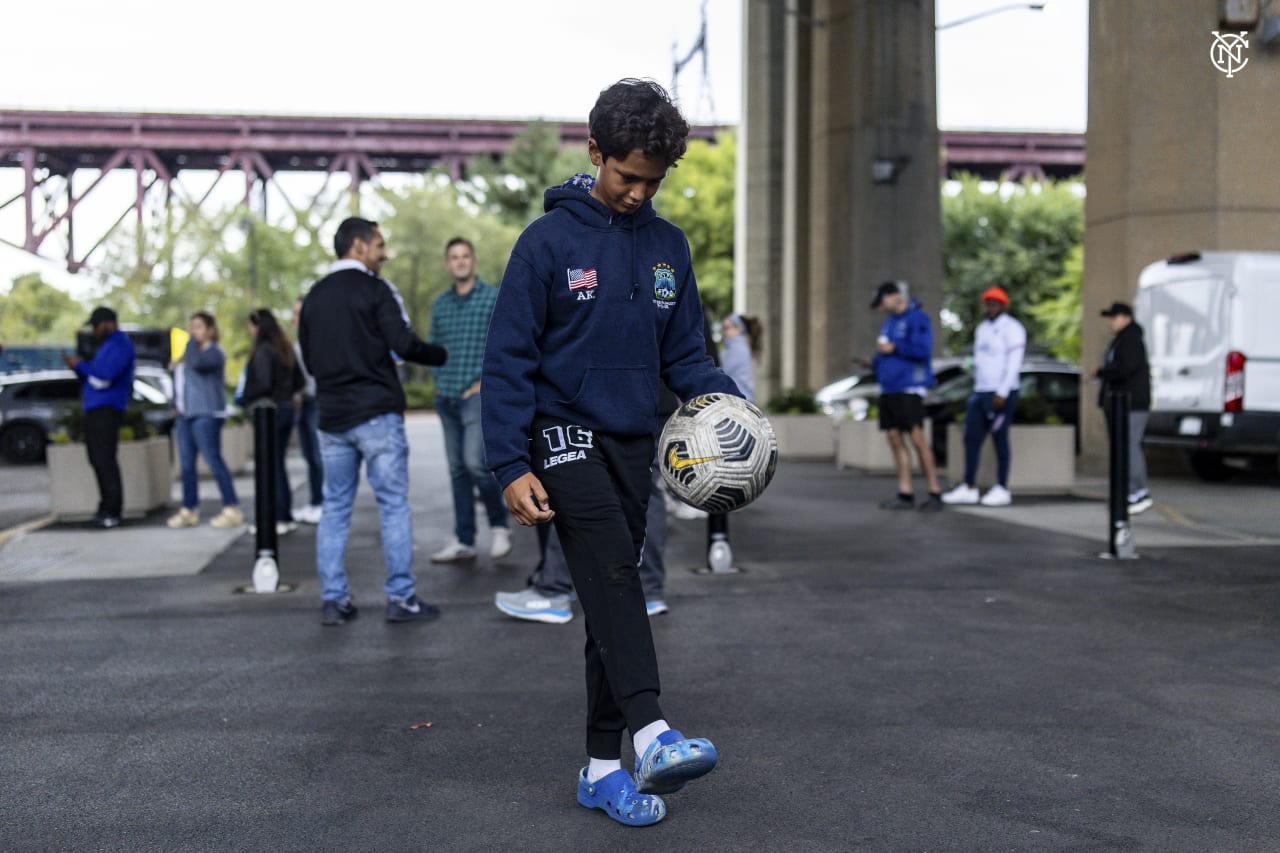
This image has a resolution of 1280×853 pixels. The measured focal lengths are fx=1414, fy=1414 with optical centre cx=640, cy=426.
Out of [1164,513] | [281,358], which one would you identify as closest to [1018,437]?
[1164,513]

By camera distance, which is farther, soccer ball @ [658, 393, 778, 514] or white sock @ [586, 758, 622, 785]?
white sock @ [586, 758, 622, 785]

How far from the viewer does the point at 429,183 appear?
62938mm

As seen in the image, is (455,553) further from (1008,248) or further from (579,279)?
(1008,248)

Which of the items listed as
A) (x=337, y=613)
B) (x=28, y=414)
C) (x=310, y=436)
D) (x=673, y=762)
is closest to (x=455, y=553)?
(x=337, y=613)

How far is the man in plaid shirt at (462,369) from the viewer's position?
925cm

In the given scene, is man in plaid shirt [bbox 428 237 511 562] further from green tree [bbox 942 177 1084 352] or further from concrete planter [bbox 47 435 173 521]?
green tree [bbox 942 177 1084 352]

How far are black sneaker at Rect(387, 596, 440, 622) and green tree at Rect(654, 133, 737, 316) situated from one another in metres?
53.0

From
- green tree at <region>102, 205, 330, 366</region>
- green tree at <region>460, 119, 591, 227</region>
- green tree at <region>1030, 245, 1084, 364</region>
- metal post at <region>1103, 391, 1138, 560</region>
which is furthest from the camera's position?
green tree at <region>460, 119, 591, 227</region>

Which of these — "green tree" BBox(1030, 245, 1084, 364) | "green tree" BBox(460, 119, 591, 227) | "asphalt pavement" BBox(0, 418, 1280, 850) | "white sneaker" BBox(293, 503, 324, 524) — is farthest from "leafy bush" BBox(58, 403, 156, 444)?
"green tree" BBox(460, 119, 591, 227)

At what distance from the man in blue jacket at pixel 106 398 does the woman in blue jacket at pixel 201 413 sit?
49 cm

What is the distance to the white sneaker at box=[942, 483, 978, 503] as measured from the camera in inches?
540

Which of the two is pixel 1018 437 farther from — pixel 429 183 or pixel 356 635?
pixel 429 183

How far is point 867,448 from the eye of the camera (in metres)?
19.1

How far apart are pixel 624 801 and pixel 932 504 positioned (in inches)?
376
